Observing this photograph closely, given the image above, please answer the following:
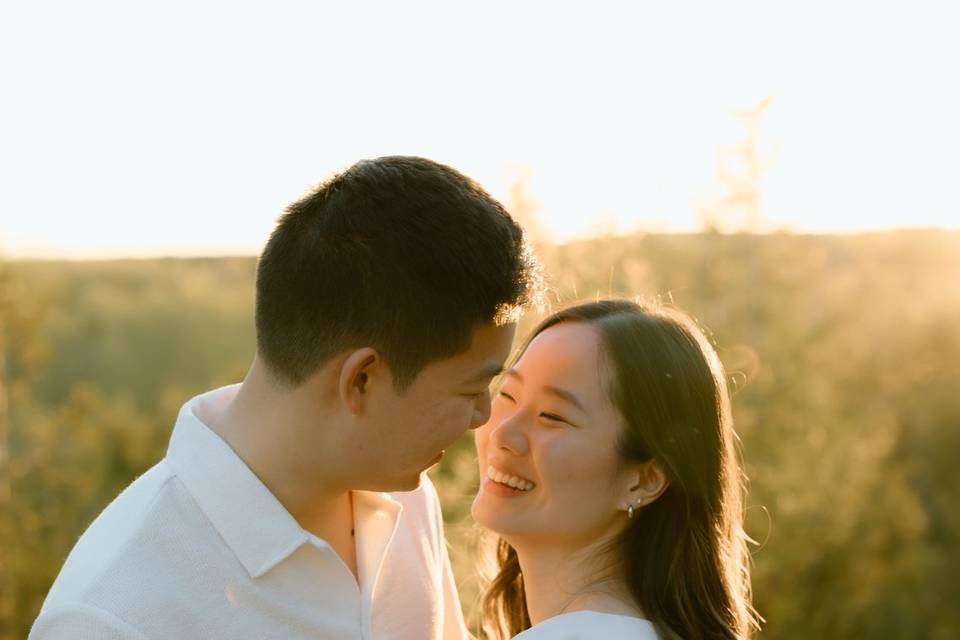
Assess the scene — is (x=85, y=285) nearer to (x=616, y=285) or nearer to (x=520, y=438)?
(x=616, y=285)

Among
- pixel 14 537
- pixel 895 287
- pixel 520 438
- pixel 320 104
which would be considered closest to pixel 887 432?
pixel 895 287

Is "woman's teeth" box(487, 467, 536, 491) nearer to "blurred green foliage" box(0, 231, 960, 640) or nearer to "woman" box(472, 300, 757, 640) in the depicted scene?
"woman" box(472, 300, 757, 640)

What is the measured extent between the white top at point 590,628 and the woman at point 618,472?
0.21 feet

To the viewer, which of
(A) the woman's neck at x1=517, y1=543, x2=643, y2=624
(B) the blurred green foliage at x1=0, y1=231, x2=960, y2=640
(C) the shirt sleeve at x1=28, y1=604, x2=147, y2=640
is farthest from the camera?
(B) the blurred green foliage at x1=0, y1=231, x2=960, y2=640

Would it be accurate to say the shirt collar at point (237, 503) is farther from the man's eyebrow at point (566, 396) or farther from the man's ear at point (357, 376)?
the man's eyebrow at point (566, 396)

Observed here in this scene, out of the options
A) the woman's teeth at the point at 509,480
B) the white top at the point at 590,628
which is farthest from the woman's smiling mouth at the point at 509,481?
the white top at the point at 590,628

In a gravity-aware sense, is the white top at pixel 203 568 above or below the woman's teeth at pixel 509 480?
above

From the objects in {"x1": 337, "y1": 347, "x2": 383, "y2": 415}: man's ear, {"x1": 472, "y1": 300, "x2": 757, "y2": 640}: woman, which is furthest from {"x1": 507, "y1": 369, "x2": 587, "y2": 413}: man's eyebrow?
{"x1": 337, "y1": 347, "x2": 383, "y2": 415}: man's ear

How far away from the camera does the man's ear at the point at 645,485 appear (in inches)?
98.0

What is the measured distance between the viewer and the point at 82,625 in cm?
174

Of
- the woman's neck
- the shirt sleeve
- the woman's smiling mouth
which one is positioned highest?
the shirt sleeve

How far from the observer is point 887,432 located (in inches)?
348

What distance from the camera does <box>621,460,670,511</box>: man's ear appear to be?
98.0 inches

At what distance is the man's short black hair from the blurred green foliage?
385 centimetres
